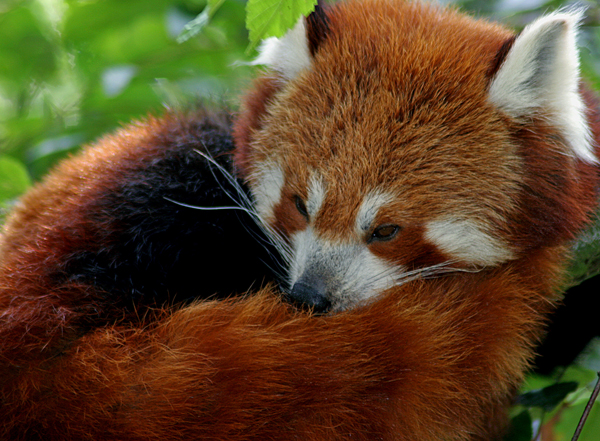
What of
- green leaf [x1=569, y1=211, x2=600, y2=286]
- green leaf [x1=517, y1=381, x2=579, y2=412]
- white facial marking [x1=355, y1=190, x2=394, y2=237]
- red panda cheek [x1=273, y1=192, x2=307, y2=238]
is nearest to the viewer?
green leaf [x1=569, y1=211, x2=600, y2=286]

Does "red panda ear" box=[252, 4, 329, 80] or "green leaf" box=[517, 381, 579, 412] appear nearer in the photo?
"green leaf" box=[517, 381, 579, 412]

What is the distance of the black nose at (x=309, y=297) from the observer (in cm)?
220

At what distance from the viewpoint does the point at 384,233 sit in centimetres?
231

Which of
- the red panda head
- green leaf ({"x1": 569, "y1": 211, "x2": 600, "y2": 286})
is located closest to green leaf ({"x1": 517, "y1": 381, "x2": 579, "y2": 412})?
green leaf ({"x1": 569, "y1": 211, "x2": 600, "y2": 286})

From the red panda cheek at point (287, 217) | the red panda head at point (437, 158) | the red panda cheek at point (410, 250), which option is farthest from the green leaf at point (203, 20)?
the red panda cheek at point (410, 250)

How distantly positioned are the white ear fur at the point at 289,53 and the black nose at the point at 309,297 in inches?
38.2

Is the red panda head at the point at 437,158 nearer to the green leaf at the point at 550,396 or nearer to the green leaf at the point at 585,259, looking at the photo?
the green leaf at the point at 585,259

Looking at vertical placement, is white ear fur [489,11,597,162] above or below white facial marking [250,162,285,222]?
above

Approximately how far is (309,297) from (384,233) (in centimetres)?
39

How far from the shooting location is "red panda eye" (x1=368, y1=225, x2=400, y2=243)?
7.50 ft

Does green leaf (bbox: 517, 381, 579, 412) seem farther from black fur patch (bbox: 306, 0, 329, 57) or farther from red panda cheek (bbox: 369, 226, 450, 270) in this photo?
black fur patch (bbox: 306, 0, 329, 57)

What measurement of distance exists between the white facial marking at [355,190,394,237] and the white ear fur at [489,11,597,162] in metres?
0.57

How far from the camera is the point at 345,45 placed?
8.12ft

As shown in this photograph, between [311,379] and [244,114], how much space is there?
138cm
